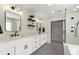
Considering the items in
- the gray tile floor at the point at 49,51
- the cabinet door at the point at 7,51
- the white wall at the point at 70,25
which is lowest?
the gray tile floor at the point at 49,51

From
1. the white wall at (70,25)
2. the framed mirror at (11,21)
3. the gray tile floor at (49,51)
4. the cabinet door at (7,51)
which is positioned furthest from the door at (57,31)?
the cabinet door at (7,51)

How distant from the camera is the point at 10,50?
6.75 feet

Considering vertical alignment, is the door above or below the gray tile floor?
above

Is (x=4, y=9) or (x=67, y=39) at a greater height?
(x=4, y=9)

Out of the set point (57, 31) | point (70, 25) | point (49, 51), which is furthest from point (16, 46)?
point (57, 31)

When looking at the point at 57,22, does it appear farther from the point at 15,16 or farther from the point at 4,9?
the point at 4,9

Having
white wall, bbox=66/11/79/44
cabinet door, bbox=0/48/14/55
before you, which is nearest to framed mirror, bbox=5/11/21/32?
cabinet door, bbox=0/48/14/55

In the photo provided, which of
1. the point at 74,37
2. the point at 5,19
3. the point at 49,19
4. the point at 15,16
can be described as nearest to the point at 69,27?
the point at 74,37

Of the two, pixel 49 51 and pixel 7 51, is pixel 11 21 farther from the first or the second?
pixel 49 51

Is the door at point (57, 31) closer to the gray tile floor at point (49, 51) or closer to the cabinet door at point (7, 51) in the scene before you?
the gray tile floor at point (49, 51)

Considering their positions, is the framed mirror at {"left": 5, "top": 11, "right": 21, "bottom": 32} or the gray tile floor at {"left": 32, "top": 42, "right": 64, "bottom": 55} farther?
the gray tile floor at {"left": 32, "top": 42, "right": 64, "bottom": 55}

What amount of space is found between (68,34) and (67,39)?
21cm

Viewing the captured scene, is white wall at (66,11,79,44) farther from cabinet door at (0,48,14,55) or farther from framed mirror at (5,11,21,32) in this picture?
cabinet door at (0,48,14,55)

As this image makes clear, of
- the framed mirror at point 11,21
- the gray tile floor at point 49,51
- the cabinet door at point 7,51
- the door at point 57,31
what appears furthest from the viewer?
the door at point 57,31
